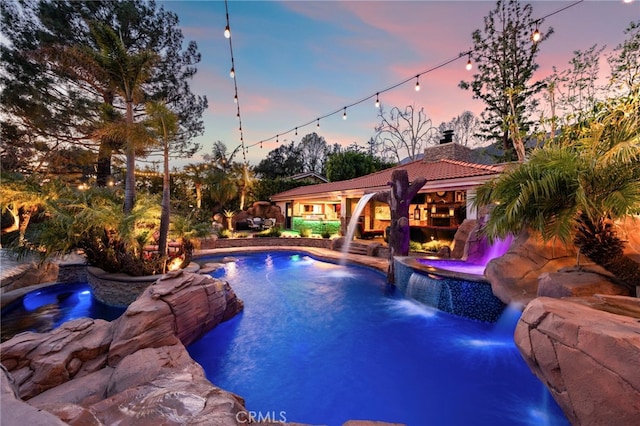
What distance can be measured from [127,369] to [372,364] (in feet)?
11.8

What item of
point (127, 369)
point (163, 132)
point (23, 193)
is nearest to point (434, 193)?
point (163, 132)

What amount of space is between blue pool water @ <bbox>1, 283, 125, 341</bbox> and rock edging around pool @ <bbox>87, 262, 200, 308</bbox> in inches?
7.7

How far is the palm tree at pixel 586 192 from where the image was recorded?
146 inches

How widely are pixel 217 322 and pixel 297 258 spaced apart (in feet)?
24.4

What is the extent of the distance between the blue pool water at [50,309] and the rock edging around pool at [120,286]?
0.64ft

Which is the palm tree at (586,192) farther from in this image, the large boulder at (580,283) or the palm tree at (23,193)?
the palm tree at (23,193)

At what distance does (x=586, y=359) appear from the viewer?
2.07 m

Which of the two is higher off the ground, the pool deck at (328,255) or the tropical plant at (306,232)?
the tropical plant at (306,232)

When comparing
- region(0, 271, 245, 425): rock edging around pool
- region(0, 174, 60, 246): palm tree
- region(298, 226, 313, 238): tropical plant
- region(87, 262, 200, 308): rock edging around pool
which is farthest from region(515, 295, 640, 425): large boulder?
region(298, 226, 313, 238): tropical plant

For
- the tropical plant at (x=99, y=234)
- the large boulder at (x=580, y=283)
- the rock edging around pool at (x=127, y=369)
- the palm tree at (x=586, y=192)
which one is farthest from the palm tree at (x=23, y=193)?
the large boulder at (x=580, y=283)

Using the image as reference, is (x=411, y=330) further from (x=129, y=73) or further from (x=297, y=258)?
(x=129, y=73)

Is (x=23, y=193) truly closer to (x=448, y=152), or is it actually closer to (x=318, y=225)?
(x=318, y=225)

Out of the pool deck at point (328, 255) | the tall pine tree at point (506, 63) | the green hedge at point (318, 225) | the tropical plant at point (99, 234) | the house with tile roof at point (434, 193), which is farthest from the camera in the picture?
the tall pine tree at point (506, 63)

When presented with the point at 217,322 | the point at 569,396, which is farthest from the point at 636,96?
the point at 217,322
